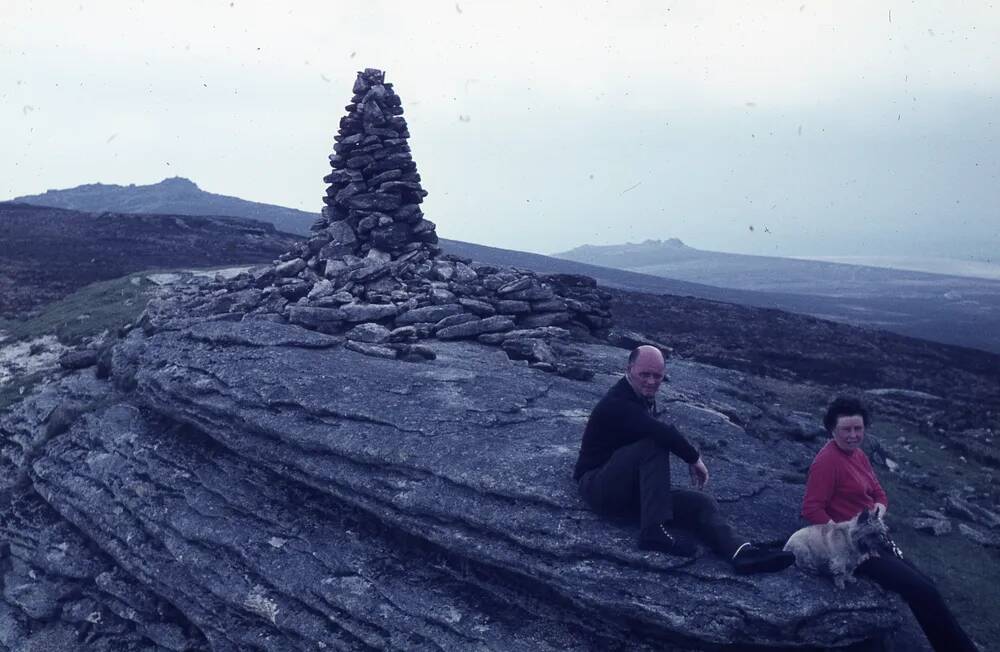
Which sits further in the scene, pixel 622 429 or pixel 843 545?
pixel 622 429

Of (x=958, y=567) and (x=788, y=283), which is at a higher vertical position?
(x=788, y=283)

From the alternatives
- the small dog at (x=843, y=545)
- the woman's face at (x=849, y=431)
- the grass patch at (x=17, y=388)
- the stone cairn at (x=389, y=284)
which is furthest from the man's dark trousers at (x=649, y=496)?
the grass patch at (x=17, y=388)

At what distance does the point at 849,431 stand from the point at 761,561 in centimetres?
170

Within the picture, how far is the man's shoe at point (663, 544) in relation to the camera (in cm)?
773

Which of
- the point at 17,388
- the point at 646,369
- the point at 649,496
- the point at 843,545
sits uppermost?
the point at 646,369

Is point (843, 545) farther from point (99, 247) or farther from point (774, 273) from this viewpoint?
point (774, 273)

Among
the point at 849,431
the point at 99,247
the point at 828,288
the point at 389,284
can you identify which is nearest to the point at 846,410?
the point at 849,431

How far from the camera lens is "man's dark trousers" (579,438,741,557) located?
768 centimetres

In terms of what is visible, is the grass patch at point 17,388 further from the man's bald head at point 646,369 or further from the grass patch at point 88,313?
the man's bald head at point 646,369

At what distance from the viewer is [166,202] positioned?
10369 centimetres

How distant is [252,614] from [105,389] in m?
8.05

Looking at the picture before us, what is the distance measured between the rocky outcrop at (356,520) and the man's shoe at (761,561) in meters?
0.12

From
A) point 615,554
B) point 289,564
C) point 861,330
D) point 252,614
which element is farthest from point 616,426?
point 861,330

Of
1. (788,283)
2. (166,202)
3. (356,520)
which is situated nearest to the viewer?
(356,520)
